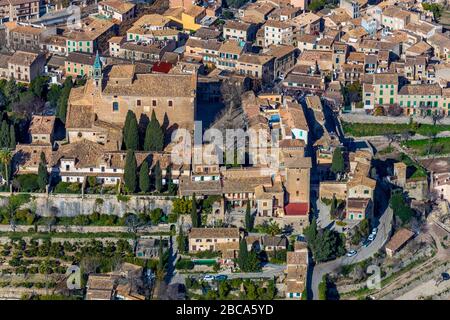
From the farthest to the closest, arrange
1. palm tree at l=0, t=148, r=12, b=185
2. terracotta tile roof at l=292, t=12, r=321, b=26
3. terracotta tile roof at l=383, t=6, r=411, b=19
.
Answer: terracotta tile roof at l=383, t=6, r=411, b=19
terracotta tile roof at l=292, t=12, r=321, b=26
palm tree at l=0, t=148, r=12, b=185

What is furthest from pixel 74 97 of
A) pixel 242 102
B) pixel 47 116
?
pixel 242 102

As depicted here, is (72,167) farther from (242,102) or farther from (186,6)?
(186,6)

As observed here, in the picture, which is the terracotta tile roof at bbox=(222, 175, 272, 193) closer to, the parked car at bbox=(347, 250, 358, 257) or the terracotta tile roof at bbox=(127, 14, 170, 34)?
the parked car at bbox=(347, 250, 358, 257)

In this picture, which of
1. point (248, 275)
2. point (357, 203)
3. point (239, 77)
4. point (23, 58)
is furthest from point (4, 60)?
point (248, 275)

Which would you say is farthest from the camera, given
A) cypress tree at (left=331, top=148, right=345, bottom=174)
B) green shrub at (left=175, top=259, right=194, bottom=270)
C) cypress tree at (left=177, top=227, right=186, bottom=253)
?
cypress tree at (left=331, top=148, right=345, bottom=174)

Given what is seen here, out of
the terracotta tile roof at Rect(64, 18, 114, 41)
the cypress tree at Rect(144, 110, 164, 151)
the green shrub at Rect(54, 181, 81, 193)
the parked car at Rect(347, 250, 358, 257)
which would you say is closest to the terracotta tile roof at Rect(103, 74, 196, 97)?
the cypress tree at Rect(144, 110, 164, 151)

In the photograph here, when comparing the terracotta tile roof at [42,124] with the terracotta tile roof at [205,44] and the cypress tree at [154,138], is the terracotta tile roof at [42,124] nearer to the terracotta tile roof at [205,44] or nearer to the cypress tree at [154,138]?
the cypress tree at [154,138]
